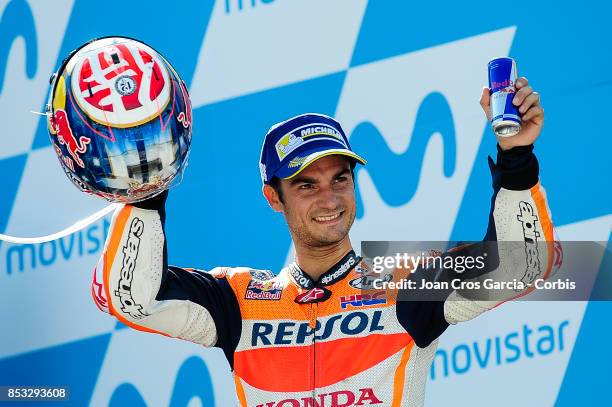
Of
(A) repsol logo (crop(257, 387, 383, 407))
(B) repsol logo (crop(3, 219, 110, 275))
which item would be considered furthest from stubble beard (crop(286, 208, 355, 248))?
(B) repsol logo (crop(3, 219, 110, 275))

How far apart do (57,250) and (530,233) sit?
1.96 meters

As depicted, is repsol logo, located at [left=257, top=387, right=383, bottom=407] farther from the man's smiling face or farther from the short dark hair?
the short dark hair

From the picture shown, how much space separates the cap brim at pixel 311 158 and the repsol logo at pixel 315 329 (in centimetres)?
38

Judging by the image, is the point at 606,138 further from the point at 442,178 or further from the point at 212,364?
the point at 212,364

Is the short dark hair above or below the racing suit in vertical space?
above

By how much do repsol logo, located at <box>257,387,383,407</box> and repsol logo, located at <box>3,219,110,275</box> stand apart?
1355 mm

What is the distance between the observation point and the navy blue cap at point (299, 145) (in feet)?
8.91

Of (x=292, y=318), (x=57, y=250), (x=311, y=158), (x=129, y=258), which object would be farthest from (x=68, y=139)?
(x=57, y=250)

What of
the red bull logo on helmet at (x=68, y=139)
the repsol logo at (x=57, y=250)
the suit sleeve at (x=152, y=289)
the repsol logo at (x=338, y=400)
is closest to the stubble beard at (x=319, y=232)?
the suit sleeve at (x=152, y=289)

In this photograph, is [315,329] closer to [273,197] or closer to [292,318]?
[292,318]

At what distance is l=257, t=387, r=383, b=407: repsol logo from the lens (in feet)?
8.57

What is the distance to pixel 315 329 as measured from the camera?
268 cm

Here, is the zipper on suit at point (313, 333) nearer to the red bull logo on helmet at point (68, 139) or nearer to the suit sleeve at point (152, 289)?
the suit sleeve at point (152, 289)

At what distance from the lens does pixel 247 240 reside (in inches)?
144
